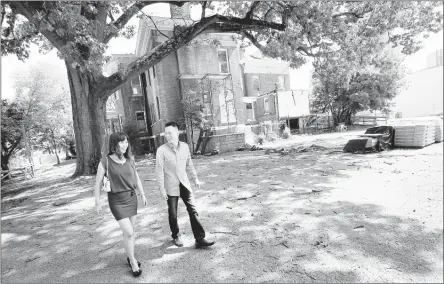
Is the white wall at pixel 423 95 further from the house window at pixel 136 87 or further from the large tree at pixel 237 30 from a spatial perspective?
the house window at pixel 136 87

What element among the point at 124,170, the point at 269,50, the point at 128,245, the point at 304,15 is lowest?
the point at 128,245

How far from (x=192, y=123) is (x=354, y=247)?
15720mm

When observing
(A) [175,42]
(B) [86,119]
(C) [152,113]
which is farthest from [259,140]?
(B) [86,119]

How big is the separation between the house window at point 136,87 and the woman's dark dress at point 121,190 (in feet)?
79.9

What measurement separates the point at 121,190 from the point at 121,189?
0.01 metres

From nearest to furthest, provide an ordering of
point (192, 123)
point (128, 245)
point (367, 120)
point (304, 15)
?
point (128, 245), point (304, 15), point (192, 123), point (367, 120)

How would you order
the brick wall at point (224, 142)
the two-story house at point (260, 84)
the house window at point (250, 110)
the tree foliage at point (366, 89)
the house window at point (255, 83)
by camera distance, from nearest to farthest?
the brick wall at point (224, 142), the tree foliage at point (366, 89), the two-story house at point (260, 84), the house window at point (250, 110), the house window at point (255, 83)

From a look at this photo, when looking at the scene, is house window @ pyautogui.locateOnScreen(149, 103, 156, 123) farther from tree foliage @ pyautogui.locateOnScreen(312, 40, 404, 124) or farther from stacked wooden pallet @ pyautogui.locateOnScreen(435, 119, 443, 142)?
stacked wooden pallet @ pyautogui.locateOnScreen(435, 119, 443, 142)

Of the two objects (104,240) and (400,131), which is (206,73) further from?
(104,240)

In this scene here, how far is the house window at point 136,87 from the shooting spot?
26000 millimetres

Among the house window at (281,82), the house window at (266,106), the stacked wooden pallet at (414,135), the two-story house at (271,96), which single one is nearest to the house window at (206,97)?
the two-story house at (271,96)

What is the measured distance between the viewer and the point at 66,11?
285 inches

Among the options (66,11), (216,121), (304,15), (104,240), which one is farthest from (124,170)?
(216,121)

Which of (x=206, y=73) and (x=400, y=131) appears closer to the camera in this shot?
(x=400, y=131)
